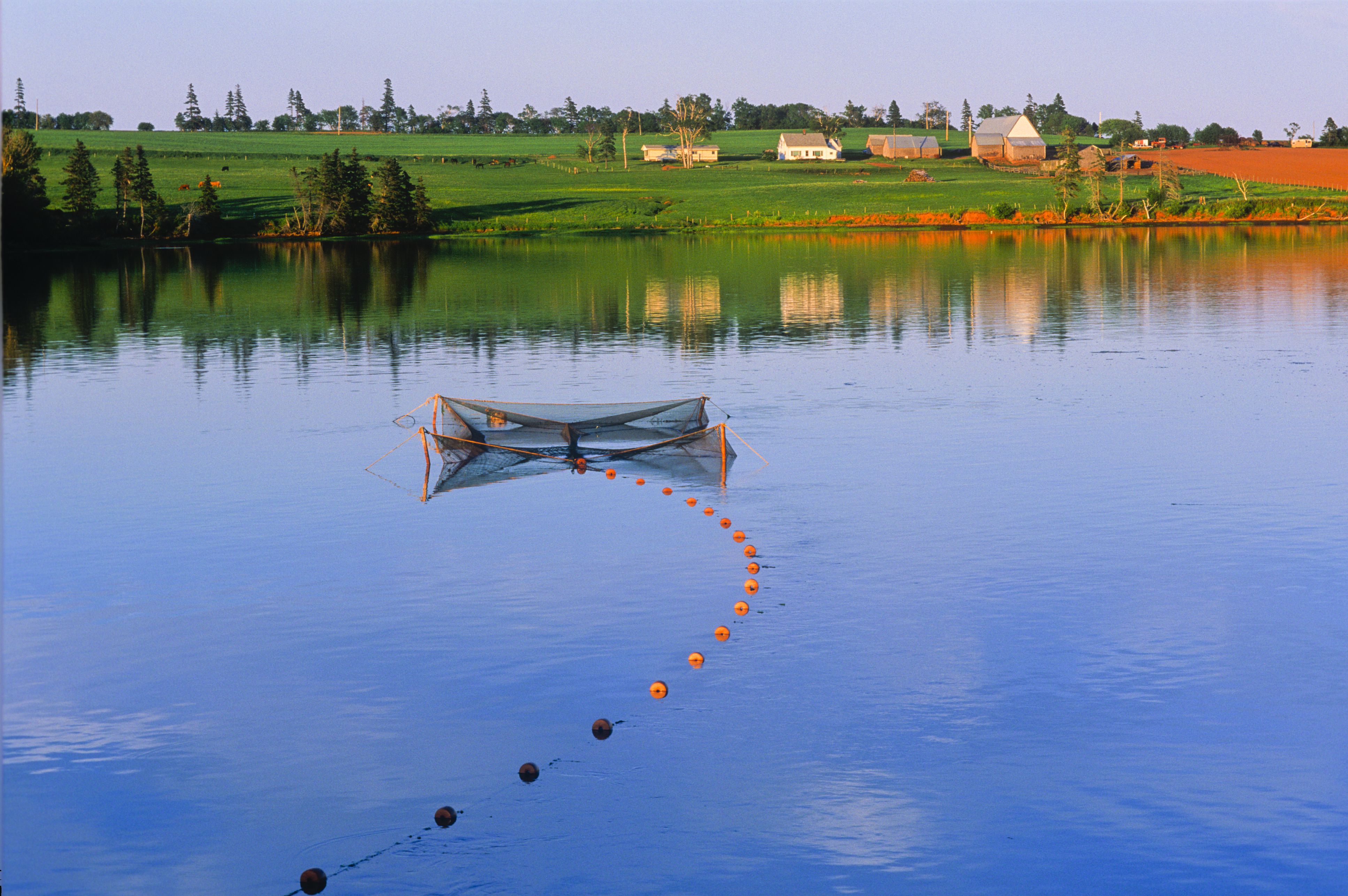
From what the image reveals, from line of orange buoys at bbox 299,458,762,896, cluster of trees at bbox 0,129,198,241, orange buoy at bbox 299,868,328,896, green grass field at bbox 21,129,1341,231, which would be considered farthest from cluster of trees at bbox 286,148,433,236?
orange buoy at bbox 299,868,328,896

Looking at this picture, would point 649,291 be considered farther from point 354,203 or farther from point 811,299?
point 354,203

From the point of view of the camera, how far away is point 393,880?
12.5 meters

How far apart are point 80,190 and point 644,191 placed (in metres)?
69.3

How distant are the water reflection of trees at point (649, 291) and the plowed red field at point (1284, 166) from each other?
42.7 metres

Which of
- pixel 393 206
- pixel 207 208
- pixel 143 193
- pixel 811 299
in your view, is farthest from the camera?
pixel 393 206

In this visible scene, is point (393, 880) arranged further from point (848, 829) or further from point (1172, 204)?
point (1172, 204)

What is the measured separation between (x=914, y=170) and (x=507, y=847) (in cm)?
17502

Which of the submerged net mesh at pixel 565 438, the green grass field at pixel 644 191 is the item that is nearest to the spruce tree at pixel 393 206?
the green grass field at pixel 644 191

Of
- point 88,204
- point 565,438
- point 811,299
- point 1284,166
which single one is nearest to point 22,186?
point 88,204

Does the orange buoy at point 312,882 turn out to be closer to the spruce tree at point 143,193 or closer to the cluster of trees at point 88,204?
the cluster of trees at point 88,204

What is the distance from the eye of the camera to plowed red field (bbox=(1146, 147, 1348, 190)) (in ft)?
505

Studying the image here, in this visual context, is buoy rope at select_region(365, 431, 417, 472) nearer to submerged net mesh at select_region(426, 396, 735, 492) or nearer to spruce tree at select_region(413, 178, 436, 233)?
submerged net mesh at select_region(426, 396, 735, 492)

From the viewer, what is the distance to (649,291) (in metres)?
73.6

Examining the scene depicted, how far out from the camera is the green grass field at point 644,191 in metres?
142
